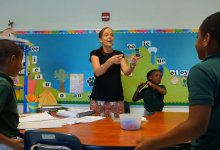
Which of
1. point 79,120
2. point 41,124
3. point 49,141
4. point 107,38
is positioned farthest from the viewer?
point 107,38

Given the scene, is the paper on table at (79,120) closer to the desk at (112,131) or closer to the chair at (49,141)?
the desk at (112,131)

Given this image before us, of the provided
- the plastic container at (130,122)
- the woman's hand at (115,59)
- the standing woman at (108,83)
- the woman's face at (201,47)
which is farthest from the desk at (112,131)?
the woman's hand at (115,59)

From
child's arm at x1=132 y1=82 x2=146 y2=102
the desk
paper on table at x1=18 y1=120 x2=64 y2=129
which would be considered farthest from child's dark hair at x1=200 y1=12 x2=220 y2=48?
child's arm at x1=132 y1=82 x2=146 y2=102

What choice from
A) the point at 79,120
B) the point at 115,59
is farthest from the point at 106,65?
the point at 79,120

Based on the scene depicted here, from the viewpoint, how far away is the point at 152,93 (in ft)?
11.6

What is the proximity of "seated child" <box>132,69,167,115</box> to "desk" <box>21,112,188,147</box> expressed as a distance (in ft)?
4.46

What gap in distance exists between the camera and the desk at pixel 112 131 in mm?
1407

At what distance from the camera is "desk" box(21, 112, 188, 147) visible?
141 centimetres

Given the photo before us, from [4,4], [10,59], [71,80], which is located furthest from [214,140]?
[4,4]

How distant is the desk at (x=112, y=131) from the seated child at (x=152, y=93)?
4.46 feet

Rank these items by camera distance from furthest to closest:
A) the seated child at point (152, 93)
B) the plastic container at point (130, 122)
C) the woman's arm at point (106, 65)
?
the seated child at point (152, 93) < the woman's arm at point (106, 65) < the plastic container at point (130, 122)

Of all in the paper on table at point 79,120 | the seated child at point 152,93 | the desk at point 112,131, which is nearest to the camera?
the desk at point 112,131

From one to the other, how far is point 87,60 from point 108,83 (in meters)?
1.26

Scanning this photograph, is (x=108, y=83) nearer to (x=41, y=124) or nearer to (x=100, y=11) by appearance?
(x=41, y=124)
